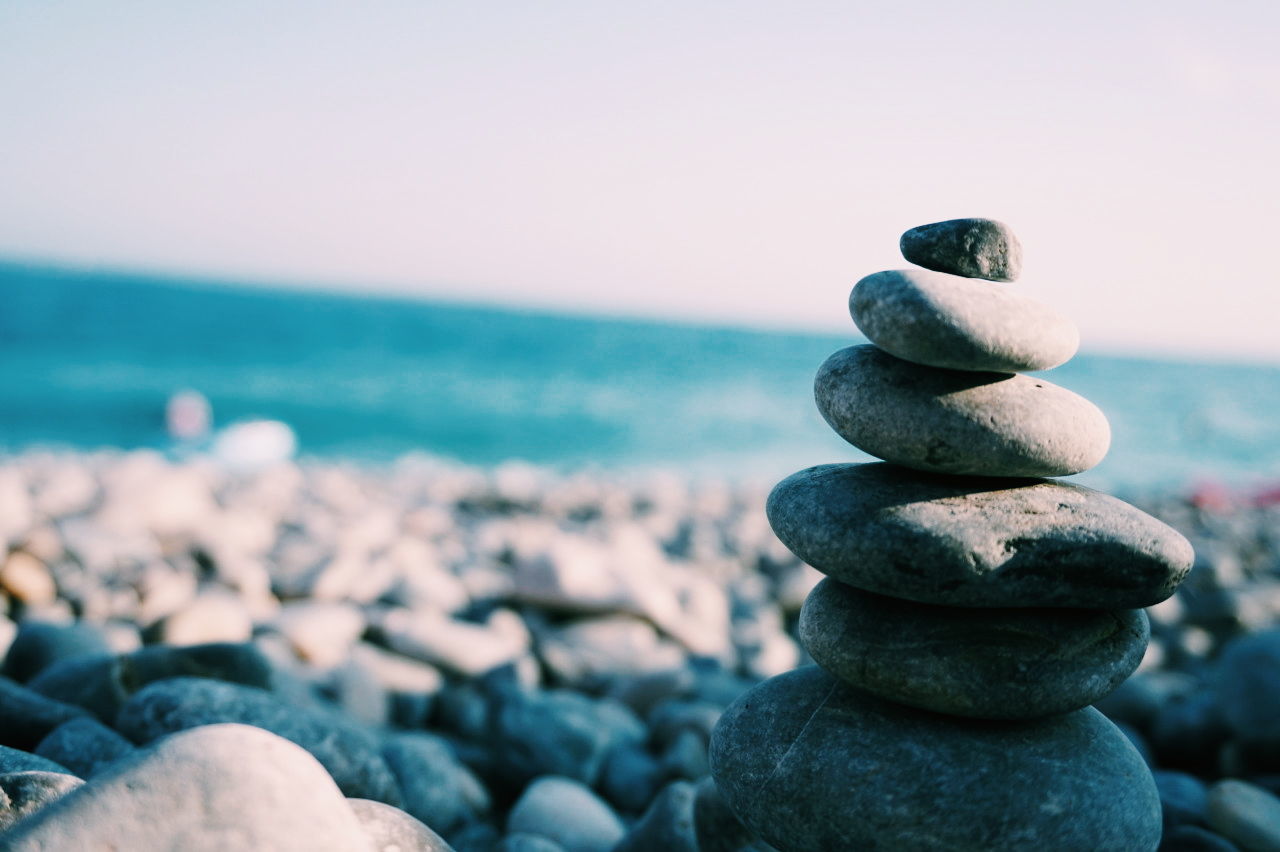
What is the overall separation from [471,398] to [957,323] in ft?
79.6

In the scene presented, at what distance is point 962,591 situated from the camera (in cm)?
184

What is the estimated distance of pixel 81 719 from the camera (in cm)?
226

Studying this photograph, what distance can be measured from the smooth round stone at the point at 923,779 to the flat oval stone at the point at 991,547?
1.01ft

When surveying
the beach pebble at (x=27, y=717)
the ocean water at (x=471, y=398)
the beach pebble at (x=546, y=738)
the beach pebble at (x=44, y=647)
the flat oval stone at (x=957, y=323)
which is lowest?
the ocean water at (x=471, y=398)

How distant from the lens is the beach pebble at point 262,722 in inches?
89.4

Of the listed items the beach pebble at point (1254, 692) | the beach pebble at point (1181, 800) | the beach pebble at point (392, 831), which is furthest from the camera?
the beach pebble at point (1254, 692)

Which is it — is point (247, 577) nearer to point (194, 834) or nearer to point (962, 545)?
point (194, 834)

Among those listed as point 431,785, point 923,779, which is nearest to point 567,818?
point 431,785

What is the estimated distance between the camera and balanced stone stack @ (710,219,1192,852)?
1.83 metres

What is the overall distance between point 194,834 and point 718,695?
2.98 meters

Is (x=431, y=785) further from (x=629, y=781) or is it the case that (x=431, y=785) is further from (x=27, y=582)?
(x=27, y=582)

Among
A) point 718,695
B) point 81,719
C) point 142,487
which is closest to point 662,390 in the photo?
point 142,487

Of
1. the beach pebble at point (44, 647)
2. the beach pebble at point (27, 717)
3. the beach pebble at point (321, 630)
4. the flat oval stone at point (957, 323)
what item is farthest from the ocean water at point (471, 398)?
the beach pebble at point (27, 717)

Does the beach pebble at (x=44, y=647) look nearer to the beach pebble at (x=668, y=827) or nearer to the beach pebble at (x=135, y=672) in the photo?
the beach pebble at (x=135, y=672)
